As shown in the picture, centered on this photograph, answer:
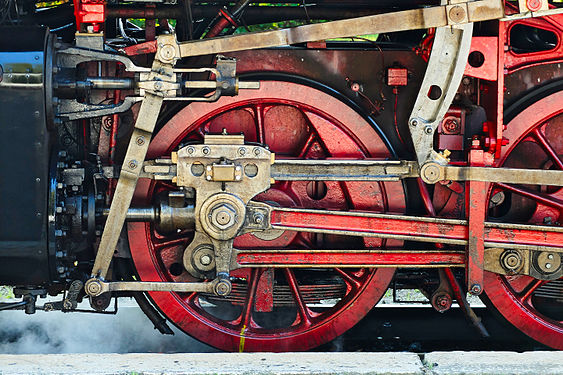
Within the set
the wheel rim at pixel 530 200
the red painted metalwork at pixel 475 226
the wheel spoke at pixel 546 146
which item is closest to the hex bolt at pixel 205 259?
the red painted metalwork at pixel 475 226

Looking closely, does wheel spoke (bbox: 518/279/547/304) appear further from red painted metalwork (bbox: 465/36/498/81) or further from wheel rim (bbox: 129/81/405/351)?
red painted metalwork (bbox: 465/36/498/81)

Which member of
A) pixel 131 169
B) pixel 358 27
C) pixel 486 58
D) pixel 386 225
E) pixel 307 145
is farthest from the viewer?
pixel 307 145

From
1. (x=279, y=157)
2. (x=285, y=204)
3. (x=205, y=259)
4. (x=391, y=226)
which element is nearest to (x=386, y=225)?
(x=391, y=226)

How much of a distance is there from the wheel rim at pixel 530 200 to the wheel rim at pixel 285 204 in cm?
65

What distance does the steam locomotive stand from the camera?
374cm

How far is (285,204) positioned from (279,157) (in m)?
0.26

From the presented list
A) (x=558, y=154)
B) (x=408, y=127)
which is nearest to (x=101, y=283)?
(x=408, y=127)

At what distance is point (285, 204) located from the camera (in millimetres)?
4238

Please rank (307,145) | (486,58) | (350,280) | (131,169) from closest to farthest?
1. (131,169)
2. (486,58)
3. (307,145)
4. (350,280)

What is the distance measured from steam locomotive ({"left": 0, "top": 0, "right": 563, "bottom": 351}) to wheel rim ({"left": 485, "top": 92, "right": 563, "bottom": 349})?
11 mm

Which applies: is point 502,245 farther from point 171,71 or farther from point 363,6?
point 171,71

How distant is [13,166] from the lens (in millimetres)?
3723

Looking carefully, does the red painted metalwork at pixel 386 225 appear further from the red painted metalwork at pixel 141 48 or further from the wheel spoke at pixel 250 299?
the red painted metalwork at pixel 141 48

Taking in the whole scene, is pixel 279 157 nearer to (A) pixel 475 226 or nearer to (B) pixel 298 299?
(B) pixel 298 299
